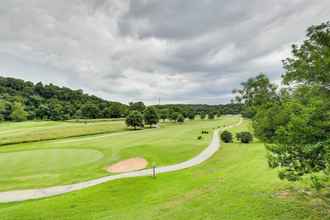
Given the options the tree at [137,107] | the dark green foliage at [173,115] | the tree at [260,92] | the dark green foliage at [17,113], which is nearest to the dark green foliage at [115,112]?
the tree at [137,107]

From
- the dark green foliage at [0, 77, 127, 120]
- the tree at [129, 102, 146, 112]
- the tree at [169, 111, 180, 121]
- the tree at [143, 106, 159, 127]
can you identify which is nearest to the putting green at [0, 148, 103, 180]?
the tree at [143, 106, 159, 127]

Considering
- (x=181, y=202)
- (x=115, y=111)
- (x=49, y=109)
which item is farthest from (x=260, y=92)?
(x=49, y=109)

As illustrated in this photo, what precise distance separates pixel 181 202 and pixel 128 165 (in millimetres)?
11428

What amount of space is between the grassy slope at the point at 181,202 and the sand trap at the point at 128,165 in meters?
4.18

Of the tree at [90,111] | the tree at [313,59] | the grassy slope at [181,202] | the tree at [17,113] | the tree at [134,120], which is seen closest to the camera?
the tree at [313,59]

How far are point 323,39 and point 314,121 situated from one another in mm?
2303

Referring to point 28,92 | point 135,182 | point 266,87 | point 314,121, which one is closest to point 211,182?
point 135,182

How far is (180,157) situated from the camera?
74.7ft

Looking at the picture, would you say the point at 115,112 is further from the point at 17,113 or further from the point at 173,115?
the point at 17,113

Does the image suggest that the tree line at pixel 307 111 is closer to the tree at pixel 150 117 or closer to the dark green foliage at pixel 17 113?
the tree at pixel 150 117

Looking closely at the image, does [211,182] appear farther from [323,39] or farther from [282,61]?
[323,39]

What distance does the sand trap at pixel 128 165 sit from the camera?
1873 cm

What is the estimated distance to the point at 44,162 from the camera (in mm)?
20438

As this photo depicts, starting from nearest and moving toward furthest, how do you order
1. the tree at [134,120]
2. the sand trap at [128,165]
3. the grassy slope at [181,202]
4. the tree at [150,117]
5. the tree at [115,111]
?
the grassy slope at [181,202], the sand trap at [128,165], the tree at [134,120], the tree at [150,117], the tree at [115,111]
